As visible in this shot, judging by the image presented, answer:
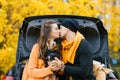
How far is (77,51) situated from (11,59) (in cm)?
297

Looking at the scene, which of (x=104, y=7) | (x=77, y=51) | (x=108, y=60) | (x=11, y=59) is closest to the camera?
(x=77, y=51)

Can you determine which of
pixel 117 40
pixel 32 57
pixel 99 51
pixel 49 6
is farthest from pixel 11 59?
pixel 117 40

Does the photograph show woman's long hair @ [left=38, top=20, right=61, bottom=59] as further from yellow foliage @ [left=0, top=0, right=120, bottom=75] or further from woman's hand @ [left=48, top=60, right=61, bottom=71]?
yellow foliage @ [left=0, top=0, right=120, bottom=75]

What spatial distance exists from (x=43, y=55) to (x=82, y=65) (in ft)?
1.83

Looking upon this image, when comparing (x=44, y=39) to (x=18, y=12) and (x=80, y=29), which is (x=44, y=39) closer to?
(x=80, y=29)

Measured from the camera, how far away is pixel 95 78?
18.9 ft

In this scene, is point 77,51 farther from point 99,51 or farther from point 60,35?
point 99,51

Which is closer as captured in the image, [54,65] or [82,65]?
[82,65]

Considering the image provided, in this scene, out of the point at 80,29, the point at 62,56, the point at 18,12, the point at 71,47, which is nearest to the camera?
the point at 71,47

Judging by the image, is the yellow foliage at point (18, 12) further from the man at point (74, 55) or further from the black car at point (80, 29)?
the man at point (74, 55)

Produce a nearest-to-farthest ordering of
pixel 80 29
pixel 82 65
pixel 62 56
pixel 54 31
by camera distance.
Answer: pixel 82 65, pixel 62 56, pixel 54 31, pixel 80 29

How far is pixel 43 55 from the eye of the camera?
5.82 metres

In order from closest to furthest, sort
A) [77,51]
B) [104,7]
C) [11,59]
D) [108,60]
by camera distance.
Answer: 1. [77,51]
2. [108,60]
3. [11,59]
4. [104,7]

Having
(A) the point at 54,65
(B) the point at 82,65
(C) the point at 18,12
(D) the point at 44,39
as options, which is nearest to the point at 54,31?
(D) the point at 44,39
